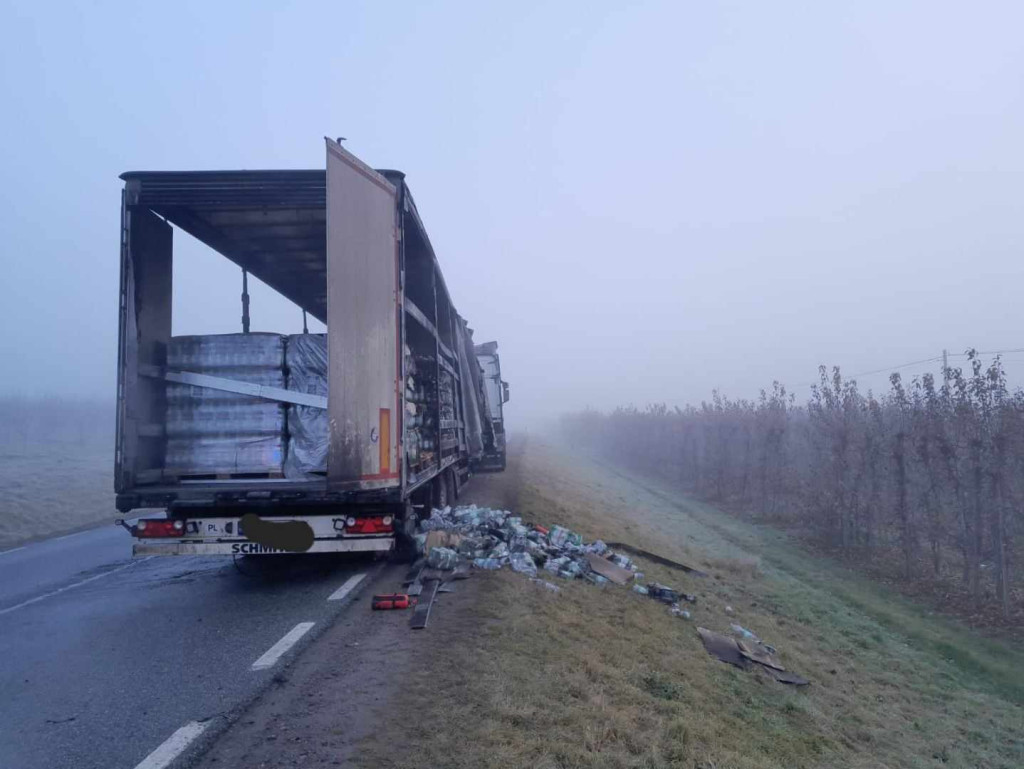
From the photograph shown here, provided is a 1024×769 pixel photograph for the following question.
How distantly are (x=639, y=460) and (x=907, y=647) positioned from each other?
36.6 metres

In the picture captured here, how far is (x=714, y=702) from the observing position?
5.38 metres

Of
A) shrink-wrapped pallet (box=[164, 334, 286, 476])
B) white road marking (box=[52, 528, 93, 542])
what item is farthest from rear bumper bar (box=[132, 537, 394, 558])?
white road marking (box=[52, 528, 93, 542])

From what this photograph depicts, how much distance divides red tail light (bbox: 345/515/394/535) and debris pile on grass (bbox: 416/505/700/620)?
3.72 feet

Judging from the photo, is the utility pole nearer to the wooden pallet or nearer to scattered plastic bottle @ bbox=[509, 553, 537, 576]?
the wooden pallet

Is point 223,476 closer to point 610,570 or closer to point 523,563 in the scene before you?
point 523,563

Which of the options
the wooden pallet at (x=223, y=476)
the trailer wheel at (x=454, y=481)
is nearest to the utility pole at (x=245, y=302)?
the wooden pallet at (x=223, y=476)

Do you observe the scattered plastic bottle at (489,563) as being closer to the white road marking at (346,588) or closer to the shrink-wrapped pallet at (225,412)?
the white road marking at (346,588)

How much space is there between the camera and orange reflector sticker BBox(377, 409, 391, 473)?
7.11 m

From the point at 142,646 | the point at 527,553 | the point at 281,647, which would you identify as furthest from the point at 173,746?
the point at 527,553

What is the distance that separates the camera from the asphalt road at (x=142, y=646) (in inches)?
166

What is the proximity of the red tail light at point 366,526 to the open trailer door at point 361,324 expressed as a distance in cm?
51

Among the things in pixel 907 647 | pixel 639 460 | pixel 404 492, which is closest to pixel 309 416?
pixel 404 492

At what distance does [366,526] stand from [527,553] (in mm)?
2149

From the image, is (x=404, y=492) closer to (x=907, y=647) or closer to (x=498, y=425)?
(x=907, y=647)
